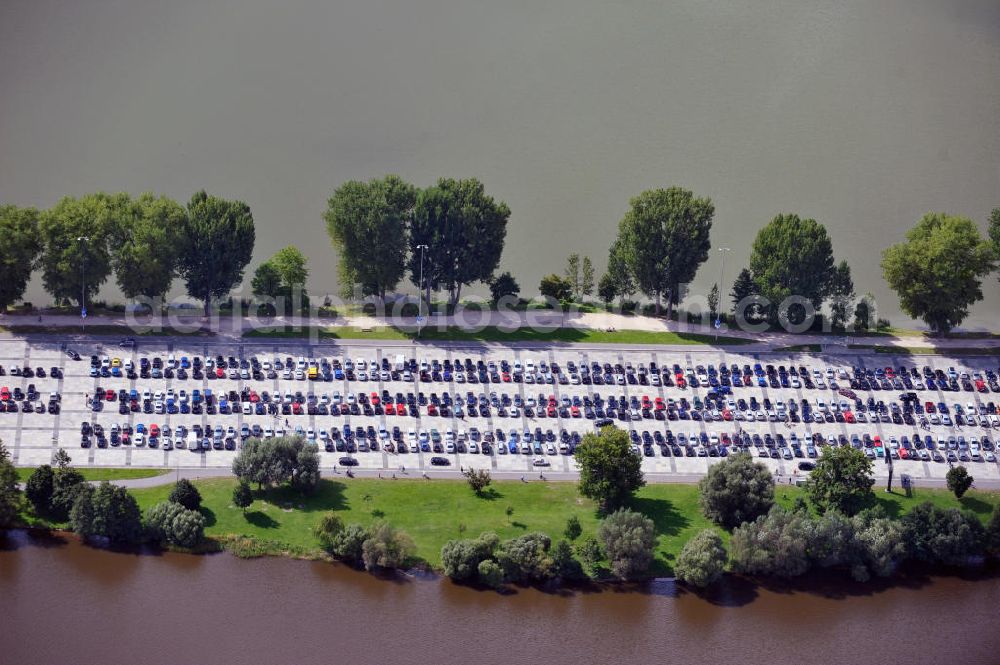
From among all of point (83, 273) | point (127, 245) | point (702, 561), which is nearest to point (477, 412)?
point (702, 561)

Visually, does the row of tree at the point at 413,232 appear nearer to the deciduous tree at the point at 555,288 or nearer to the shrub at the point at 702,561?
the deciduous tree at the point at 555,288

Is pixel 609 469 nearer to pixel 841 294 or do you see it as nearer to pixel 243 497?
pixel 243 497

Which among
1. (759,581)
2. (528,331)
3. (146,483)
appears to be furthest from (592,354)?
(146,483)

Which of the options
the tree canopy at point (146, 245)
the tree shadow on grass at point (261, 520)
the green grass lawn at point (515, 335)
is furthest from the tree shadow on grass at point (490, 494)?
the tree canopy at point (146, 245)

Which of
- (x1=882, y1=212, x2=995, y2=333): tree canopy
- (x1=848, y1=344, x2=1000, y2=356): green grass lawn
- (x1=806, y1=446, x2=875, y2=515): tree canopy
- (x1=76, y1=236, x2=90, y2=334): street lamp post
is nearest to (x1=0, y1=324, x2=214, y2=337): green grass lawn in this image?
(x1=76, y1=236, x2=90, y2=334): street lamp post

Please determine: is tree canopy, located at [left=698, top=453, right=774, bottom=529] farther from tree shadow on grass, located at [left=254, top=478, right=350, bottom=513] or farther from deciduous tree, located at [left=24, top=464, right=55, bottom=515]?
deciduous tree, located at [left=24, top=464, right=55, bottom=515]

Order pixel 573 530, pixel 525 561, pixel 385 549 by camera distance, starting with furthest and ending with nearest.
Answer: pixel 573 530 < pixel 385 549 < pixel 525 561
